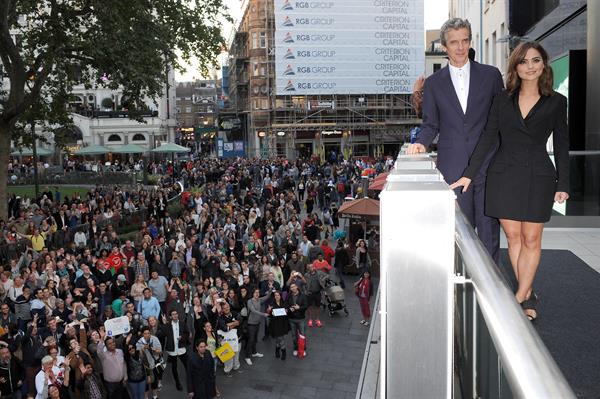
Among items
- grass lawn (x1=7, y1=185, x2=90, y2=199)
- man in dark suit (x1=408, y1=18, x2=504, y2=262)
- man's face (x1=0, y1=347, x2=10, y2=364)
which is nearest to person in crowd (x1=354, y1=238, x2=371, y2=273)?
man's face (x1=0, y1=347, x2=10, y2=364)

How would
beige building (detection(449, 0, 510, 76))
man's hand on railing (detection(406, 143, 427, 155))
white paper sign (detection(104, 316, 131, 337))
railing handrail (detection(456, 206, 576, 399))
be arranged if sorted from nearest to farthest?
1. railing handrail (detection(456, 206, 576, 399))
2. man's hand on railing (detection(406, 143, 427, 155))
3. white paper sign (detection(104, 316, 131, 337))
4. beige building (detection(449, 0, 510, 76))

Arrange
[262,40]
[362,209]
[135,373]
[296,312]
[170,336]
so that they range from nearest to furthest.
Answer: [135,373]
[170,336]
[296,312]
[362,209]
[262,40]

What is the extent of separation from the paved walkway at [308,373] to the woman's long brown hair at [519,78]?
9191mm

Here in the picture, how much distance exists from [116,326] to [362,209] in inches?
325

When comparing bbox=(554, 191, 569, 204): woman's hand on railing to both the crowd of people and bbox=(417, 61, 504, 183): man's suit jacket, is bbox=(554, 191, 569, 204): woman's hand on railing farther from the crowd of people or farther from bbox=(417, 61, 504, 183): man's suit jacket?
the crowd of people

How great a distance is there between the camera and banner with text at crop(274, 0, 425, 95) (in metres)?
55.4

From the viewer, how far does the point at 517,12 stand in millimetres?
19359

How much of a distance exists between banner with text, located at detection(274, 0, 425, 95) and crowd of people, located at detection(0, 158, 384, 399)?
34.5 metres

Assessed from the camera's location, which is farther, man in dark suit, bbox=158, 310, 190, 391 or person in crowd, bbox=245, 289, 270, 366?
person in crowd, bbox=245, 289, 270, 366

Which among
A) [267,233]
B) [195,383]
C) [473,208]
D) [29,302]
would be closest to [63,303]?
[29,302]

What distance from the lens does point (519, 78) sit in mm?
3568

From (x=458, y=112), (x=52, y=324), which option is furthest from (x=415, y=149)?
(x=52, y=324)

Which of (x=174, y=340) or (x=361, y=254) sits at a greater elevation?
(x=361, y=254)

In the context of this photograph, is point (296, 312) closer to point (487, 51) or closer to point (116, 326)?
point (116, 326)
